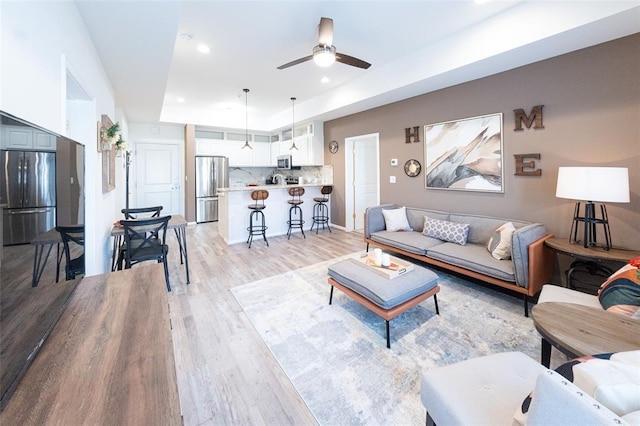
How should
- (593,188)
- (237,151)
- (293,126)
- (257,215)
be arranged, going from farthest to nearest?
(237,151) → (293,126) → (257,215) → (593,188)

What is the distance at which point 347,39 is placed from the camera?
3.36 meters

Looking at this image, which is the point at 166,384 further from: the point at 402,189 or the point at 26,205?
the point at 402,189

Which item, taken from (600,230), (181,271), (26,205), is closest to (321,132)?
(181,271)

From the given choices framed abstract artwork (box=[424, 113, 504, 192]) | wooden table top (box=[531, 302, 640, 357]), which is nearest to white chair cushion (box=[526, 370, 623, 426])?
wooden table top (box=[531, 302, 640, 357])

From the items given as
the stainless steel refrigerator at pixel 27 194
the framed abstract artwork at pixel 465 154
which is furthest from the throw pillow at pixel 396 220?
the stainless steel refrigerator at pixel 27 194

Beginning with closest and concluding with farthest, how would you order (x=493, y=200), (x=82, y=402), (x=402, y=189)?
(x=82, y=402) < (x=493, y=200) < (x=402, y=189)

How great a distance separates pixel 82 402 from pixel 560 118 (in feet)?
14.1

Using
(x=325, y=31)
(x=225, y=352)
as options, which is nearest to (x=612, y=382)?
(x=225, y=352)

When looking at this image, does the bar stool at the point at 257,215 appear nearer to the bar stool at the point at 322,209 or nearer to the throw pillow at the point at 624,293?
the bar stool at the point at 322,209

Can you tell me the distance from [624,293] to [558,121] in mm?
2111

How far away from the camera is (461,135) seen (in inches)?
152

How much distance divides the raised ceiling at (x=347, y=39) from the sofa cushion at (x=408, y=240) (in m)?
2.17

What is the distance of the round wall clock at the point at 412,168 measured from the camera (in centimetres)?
450

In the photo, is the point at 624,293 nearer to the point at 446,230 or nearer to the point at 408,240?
the point at 446,230
